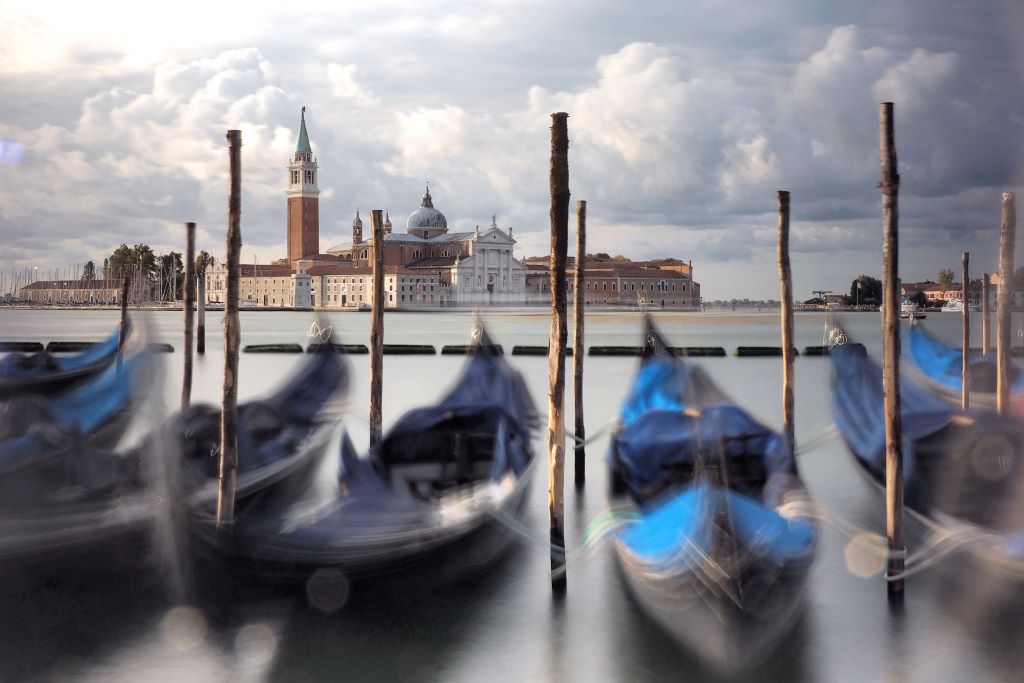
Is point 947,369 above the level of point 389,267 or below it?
below

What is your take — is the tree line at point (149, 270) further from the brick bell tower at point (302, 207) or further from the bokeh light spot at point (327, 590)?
the bokeh light spot at point (327, 590)

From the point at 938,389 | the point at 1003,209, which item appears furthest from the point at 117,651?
the point at 938,389

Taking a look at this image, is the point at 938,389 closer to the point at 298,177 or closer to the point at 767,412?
the point at 767,412

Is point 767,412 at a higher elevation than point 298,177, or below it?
below

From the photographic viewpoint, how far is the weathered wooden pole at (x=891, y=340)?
4.16 metres

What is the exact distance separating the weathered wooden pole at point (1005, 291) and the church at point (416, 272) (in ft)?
159

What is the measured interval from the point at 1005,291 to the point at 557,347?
12.2ft

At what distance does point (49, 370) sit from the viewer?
7832mm

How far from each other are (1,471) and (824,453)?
6298 millimetres

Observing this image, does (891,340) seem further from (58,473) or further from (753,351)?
(753,351)

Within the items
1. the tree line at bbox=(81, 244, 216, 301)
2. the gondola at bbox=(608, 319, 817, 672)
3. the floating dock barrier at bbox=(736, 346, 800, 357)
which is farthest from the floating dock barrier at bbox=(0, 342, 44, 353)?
the tree line at bbox=(81, 244, 216, 301)

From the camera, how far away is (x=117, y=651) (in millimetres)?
3779

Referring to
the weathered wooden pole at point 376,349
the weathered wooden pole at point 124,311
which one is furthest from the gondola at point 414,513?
the weathered wooden pole at point 124,311

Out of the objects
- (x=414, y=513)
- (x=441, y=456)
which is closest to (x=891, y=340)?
(x=414, y=513)
